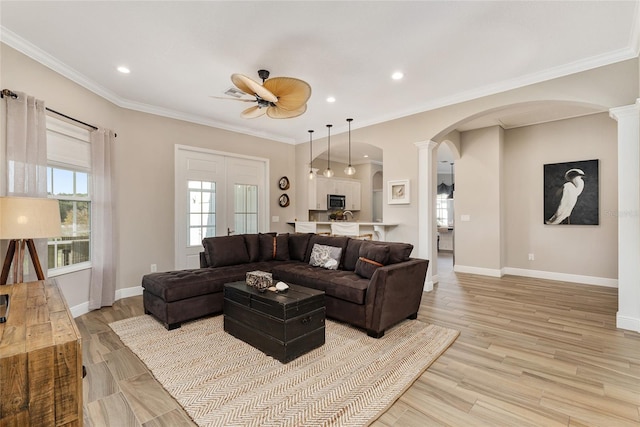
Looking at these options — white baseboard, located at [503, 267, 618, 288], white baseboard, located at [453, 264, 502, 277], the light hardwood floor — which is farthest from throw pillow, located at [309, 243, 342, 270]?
white baseboard, located at [503, 267, 618, 288]

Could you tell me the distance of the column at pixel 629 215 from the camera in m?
3.05

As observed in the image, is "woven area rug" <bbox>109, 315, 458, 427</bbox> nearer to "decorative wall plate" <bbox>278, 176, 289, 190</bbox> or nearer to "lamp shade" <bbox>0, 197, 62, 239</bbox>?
"lamp shade" <bbox>0, 197, 62, 239</bbox>

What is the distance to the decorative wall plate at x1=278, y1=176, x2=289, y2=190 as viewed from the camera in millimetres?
6445

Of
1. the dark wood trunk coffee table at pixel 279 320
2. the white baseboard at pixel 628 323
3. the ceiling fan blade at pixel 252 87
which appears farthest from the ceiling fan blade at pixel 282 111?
the white baseboard at pixel 628 323

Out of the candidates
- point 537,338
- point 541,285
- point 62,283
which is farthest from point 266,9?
point 541,285

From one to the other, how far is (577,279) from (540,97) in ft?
11.5

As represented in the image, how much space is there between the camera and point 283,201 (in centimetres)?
648

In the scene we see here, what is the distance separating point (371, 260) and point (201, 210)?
3.26 meters

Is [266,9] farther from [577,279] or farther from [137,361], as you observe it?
[577,279]

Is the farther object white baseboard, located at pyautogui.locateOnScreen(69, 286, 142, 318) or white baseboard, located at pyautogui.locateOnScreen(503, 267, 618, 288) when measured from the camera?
white baseboard, located at pyautogui.locateOnScreen(503, 267, 618, 288)

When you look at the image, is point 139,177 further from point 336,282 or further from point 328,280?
point 336,282

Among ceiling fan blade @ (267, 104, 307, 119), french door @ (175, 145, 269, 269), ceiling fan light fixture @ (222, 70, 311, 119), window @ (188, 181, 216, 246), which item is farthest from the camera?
window @ (188, 181, 216, 246)

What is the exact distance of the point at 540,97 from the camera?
3.58 metres

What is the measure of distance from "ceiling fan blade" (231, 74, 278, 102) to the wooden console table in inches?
85.9
